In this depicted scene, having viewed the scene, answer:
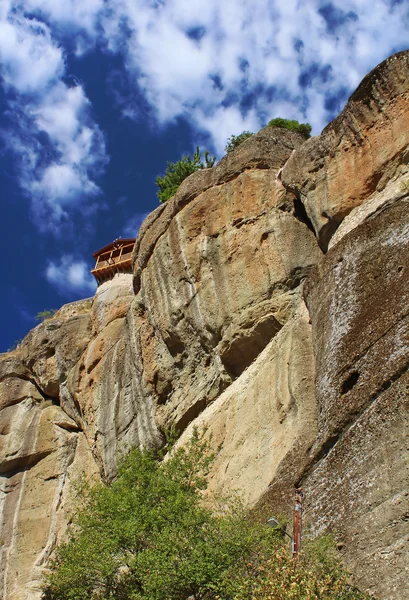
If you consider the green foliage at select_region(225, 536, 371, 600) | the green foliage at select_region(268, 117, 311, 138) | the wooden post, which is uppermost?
the green foliage at select_region(268, 117, 311, 138)

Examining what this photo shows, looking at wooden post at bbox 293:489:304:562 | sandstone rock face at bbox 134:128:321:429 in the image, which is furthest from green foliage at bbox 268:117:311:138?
wooden post at bbox 293:489:304:562

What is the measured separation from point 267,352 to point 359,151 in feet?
18.6

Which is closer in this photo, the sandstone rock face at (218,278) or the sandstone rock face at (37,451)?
the sandstone rock face at (218,278)

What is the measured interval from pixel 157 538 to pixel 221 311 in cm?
775

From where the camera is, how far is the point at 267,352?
19.8 m

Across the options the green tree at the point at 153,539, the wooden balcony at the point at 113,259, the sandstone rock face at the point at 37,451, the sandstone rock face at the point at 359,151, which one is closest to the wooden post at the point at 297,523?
the green tree at the point at 153,539

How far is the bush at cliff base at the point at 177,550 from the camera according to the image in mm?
11609

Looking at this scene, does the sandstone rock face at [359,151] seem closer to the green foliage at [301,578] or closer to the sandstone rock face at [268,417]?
the sandstone rock face at [268,417]

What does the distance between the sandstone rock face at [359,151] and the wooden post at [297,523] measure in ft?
26.0

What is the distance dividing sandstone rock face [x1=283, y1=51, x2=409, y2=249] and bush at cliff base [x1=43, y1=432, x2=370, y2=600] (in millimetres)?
7018

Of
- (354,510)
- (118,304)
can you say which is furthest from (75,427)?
(354,510)

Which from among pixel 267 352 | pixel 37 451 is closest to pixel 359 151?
pixel 267 352

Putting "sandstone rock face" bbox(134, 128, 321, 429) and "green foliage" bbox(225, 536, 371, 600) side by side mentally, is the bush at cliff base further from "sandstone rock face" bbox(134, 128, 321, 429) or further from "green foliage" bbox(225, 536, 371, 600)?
"sandstone rock face" bbox(134, 128, 321, 429)

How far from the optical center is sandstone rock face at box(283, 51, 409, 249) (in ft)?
60.3
